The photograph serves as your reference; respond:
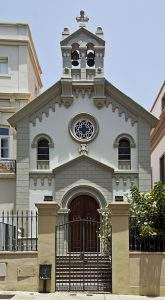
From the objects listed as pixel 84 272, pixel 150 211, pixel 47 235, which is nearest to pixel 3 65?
pixel 150 211

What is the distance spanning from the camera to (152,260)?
1980 cm

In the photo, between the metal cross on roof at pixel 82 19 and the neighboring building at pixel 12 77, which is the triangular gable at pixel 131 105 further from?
the neighboring building at pixel 12 77

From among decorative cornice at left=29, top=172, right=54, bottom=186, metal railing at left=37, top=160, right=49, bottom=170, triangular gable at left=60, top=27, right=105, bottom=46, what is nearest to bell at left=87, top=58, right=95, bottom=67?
triangular gable at left=60, top=27, right=105, bottom=46

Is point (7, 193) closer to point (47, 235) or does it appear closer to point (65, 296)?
point (47, 235)

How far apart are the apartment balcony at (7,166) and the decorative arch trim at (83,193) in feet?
10.4

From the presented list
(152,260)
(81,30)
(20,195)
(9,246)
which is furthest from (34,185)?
(152,260)

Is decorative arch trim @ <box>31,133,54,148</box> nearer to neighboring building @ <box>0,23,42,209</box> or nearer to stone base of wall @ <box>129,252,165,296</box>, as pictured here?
neighboring building @ <box>0,23,42,209</box>

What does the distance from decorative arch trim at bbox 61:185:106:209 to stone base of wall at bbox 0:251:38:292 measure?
9195 millimetres

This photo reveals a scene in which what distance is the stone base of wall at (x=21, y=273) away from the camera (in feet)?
65.0

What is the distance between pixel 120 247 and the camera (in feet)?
64.8

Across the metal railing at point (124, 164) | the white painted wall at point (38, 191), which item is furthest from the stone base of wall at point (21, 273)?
the metal railing at point (124, 164)

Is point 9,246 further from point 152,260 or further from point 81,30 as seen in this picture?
Answer: point 81,30

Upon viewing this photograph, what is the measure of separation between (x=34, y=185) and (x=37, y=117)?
3513mm

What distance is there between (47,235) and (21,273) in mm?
1533
